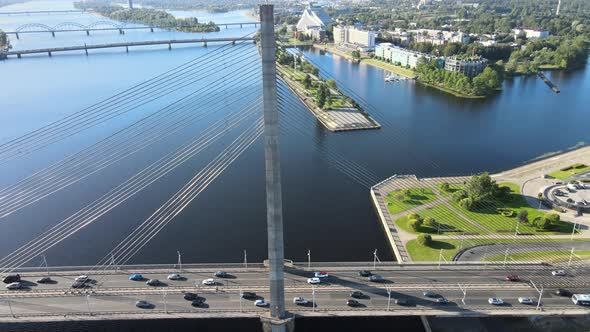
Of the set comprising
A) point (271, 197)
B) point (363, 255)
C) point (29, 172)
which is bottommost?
point (363, 255)

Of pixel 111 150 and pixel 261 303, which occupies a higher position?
pixel 111 150

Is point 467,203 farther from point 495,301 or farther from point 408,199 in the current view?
point 495,301

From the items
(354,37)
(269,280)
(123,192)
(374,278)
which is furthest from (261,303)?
(354,37)

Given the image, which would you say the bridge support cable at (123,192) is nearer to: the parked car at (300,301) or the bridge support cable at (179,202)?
the bridge support cable at (179,202)

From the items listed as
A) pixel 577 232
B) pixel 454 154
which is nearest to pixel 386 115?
pixel 454 154

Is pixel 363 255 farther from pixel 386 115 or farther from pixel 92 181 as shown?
pixel 386 115

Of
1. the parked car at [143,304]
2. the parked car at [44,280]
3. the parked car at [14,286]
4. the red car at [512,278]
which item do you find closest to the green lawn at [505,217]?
the red car at [512,278]

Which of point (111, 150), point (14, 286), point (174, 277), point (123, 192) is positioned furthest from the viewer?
point (111, 150)
